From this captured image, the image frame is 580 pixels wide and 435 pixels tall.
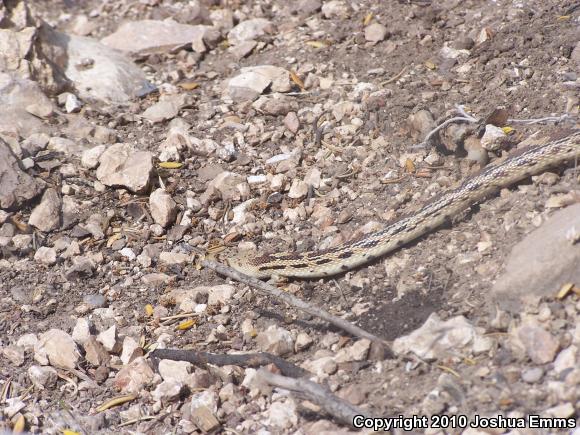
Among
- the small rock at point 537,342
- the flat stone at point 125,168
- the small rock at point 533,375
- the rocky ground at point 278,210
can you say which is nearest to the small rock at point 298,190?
the rocky ground at point 278,210

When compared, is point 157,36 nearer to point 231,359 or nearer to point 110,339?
point 110,339

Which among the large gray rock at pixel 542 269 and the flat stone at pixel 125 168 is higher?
the large gray rock at pixel 542 269

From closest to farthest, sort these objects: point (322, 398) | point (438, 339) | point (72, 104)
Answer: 1. point (322, 398)
2. point (438, 339)
3. point (72, 104)

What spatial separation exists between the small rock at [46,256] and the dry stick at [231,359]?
1131 millimetres

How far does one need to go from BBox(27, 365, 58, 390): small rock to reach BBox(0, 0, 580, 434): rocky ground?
10 millimetres

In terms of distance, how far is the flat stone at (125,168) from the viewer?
16.4ft

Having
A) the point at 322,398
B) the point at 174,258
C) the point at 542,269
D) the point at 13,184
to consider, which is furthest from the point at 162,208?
the point at 542,269

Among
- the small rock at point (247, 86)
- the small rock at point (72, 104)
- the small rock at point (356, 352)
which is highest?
the small rock at point (72, 104)

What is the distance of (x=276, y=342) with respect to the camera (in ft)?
12.5

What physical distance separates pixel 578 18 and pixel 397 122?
1.52 meters

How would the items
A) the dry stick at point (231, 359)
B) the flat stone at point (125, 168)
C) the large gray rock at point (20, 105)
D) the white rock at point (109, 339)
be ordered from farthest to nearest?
the large gray rock at point (20, 105) → the flat stone at point (125, 168) → the white rock at point (109, 339) → the dry stick at point (231, 359)

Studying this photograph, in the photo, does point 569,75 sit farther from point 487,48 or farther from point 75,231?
point 75,231

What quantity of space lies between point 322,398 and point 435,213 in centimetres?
159

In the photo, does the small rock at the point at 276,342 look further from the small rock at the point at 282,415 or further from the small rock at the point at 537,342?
the small rock at the point at 537,342
